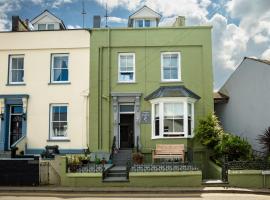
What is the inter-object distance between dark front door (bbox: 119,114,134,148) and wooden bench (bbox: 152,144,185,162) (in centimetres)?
278

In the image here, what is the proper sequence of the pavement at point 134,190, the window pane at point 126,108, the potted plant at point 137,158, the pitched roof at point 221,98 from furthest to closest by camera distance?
the pitched roof at point 221,98
the window pane at point 126,108
the potted plant at point 137,158
the pavement at point 134,190

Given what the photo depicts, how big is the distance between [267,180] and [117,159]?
8.55 meters

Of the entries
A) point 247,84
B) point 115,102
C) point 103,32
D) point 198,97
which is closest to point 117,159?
point 115,102

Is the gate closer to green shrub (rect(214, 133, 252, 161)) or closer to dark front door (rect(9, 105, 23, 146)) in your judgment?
dark front door (rect(9, 105, 23, 146))

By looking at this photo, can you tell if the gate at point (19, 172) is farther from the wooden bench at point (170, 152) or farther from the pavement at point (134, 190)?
the wooden bench at point (170, 152)

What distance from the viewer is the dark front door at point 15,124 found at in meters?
24.7

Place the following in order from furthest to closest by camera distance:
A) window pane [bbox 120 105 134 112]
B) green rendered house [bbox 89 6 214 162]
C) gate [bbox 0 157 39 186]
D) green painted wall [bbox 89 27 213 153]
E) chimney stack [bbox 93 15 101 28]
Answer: chimney stack [bbox 93 15 101 28] → window pane [bbox 120 105 134 112] → green painted wall [bbox 89 27 213 153] → green rendered house [bbox 89 6 214 162] → gate [bbox 0 157 39 186]

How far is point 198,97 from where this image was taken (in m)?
23.3

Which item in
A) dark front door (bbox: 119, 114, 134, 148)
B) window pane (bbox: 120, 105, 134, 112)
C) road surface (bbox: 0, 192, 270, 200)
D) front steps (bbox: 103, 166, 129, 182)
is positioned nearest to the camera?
road surface (bbox: 0, 192, 270, 200)

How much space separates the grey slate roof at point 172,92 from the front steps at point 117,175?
509 centimetres

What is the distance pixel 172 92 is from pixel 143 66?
8.65ft

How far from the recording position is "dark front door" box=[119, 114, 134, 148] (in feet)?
78.8

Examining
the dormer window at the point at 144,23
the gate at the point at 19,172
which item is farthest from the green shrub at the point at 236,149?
the dormer window at the point at 144,23

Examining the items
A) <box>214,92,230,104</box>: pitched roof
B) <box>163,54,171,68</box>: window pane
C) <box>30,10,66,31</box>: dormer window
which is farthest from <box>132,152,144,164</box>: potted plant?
<box>30,10,66,31</box>: dormer window
